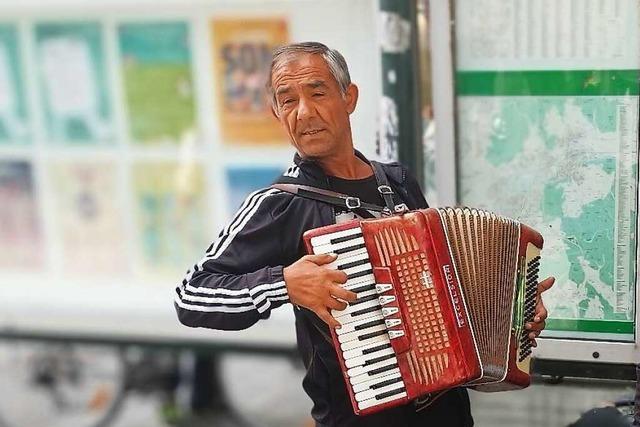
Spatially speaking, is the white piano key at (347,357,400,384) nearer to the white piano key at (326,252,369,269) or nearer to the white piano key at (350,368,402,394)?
the white piano key at (350,368,402,394)

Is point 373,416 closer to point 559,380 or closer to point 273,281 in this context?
point 273,281

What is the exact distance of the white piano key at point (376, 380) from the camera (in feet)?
7.22

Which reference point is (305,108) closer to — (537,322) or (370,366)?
(370,366)

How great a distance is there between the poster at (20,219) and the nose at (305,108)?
3.03m

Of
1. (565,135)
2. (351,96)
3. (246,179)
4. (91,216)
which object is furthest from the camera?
(91,216)

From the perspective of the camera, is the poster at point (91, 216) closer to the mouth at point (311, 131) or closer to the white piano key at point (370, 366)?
the mouth at point (311, 131)

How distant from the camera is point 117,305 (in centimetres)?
482

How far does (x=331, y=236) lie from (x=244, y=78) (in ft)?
8.16

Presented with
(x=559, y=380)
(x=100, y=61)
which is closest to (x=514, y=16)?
(x=559, y=380)

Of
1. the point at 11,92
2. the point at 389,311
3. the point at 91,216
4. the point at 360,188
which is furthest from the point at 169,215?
the point at 389,311

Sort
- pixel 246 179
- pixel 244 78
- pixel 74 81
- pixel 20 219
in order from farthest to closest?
1. pixel 20 219
2. pixel 74 81
3. pixel 246 179
4. pixel 244 78

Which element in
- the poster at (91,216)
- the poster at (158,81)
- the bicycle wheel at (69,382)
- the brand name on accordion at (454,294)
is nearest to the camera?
the brand name on accordion at (454,294)

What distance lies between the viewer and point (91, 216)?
4.89m

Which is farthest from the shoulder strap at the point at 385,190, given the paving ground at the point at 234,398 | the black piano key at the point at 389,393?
the paving ground at the point at 234,398
